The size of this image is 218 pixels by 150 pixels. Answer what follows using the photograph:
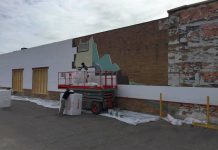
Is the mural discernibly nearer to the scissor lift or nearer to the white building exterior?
the scissor lift

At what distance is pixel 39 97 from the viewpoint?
22375 millimetres

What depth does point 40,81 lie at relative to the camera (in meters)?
22.6

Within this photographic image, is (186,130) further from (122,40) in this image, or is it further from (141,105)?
(122,40)

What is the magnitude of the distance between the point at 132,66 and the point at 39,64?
36.9 feet

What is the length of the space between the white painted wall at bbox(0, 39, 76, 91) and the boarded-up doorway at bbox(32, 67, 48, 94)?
460mm

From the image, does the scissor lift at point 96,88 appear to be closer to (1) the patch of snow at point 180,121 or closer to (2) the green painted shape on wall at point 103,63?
(2) the green painted shape on wall at point 103,63

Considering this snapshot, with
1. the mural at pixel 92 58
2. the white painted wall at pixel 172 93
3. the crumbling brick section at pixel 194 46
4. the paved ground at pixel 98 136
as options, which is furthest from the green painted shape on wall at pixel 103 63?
the paved ground at pixel 98 136

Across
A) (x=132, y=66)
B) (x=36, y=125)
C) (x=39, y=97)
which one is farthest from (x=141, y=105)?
(x=39, y=97)

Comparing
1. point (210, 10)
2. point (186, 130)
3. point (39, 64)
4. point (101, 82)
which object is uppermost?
point (210, 10)

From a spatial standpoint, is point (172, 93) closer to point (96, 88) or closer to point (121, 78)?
point (121, 78)

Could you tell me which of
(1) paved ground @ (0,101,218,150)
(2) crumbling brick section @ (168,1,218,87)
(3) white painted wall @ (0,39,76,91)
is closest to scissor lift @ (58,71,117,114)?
(1) paved ground @ (0,101,218,150)

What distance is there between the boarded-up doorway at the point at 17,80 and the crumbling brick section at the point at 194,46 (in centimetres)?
1732

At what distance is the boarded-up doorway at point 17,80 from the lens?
25.4 meters

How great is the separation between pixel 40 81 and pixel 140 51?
11.7 m
